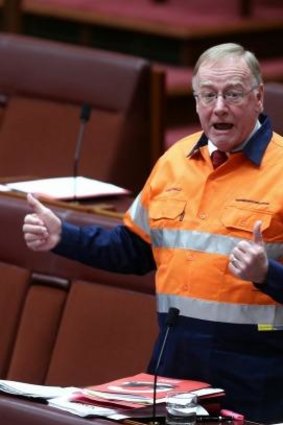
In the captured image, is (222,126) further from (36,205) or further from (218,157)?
(36,205)

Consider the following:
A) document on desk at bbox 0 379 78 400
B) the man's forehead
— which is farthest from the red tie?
document on desk at bbox 0 379 78 400

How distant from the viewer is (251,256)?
2.20 metres

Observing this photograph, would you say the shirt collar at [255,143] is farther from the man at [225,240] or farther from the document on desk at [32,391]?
the document on desk at [32,391]

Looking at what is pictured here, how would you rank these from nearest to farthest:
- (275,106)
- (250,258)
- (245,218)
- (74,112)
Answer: (250,258)
(245,218)
(275,106)
(74,112)

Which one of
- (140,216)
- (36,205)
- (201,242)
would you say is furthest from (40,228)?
(201,242)

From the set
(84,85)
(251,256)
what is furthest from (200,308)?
(84,85)

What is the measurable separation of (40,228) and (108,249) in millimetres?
119

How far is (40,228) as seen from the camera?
2484 millimetres

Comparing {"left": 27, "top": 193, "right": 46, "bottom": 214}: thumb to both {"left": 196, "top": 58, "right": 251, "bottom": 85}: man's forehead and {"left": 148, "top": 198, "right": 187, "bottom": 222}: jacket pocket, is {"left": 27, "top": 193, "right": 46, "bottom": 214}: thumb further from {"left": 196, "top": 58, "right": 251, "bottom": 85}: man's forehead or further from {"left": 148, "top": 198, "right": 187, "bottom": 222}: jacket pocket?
{"left": 196, "top": 58, "right": 251, "bottom": 85}: man's forehead

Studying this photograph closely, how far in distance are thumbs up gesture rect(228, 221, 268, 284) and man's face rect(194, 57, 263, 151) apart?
0.72ft

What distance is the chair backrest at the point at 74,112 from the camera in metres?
3.91

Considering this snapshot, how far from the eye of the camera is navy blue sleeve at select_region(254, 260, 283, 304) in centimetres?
225

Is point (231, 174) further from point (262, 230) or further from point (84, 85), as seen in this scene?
point (84, 85)

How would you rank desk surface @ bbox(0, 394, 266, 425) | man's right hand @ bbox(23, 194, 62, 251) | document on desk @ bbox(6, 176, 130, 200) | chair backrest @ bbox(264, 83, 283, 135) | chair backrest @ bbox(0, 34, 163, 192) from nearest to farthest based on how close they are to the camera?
desk surface @ bbox(0, 394, 266, 425), man's right hand @ bbox(23, 194, 62, 251), chair backrest @ bbox(264, 83, 283, 135), document on desk @ bbox(6, 176, 130, 200), chair backrest @ bbox(0, 34, 163, 192)
